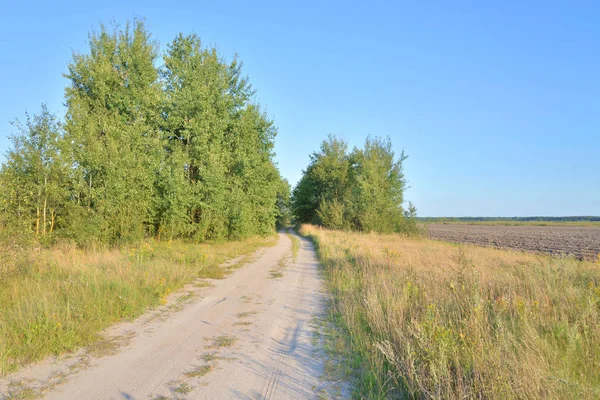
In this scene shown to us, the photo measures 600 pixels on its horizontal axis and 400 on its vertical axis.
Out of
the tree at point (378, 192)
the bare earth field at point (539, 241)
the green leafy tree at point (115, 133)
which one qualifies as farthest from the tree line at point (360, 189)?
the green leafy tree at point (115, 133)

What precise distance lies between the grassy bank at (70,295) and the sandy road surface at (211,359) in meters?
0.49

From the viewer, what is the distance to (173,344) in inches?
219

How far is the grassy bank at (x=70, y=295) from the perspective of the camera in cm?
524

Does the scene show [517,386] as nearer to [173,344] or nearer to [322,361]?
[322,361]

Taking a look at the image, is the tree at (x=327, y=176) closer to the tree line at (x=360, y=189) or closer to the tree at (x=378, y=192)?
the tree line at (x=360, y=189)

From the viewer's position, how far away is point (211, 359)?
5.00m

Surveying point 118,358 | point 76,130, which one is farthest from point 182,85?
point 118,358

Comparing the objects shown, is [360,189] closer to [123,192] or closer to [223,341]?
[123,192]

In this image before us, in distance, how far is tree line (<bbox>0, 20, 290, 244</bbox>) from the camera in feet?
46.6

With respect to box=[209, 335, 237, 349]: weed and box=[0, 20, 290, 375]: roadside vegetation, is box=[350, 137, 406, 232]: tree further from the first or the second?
box=[209, 335, 237, 349]: weed

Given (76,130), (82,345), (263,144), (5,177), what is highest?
(263,144)

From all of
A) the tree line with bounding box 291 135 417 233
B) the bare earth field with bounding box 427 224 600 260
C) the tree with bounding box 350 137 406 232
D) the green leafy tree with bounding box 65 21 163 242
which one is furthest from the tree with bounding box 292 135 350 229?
the green leafy tree with bounding box 65 21 163 242

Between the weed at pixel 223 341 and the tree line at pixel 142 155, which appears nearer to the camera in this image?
the weed at pixel 223 341

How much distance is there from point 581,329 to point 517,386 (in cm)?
271
